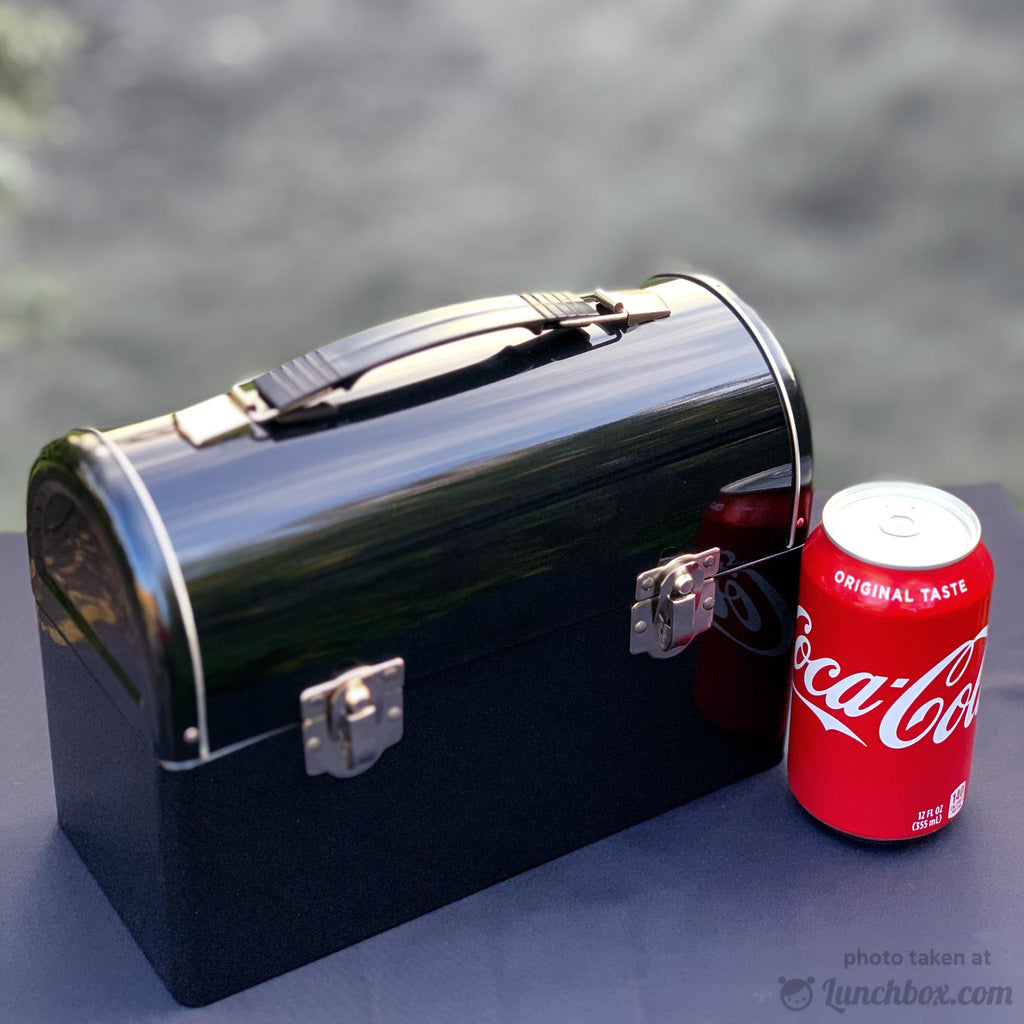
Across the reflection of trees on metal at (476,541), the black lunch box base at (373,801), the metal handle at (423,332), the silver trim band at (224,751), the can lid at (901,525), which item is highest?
the metal handle at (423,332)

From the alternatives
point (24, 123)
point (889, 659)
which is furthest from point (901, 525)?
point (24, 123)

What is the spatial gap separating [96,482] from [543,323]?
304mm

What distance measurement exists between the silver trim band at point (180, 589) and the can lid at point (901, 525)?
42cm

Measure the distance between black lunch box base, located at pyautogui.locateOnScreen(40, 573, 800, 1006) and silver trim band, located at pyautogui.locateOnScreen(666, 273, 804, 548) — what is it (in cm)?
5

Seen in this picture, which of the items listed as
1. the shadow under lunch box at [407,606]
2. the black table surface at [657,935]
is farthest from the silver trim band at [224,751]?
the black table surface at [657,935]

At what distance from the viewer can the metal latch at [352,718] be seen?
802 mm

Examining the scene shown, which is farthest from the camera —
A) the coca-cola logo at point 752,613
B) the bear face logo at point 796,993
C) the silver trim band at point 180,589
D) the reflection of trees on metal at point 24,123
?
the reflection of trees on metal at point 24,123

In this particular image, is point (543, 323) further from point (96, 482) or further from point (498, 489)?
point (96, 482)

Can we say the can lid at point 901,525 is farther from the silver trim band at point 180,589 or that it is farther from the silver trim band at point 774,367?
the silver trim band at point 180,589

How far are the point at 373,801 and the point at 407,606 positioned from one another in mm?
138

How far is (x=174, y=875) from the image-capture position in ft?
2.66

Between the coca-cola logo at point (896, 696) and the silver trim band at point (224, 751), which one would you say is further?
the coca-cola logo at point (896, 696)

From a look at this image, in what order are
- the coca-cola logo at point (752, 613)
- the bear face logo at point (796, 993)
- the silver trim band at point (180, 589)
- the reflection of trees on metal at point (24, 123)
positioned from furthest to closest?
the reflection of trees on metal at point (24, 123) < the coca-cola logo at point (752, 613) < the bear face logo at point (796, 993) < the silver trim band at point (180, 589)

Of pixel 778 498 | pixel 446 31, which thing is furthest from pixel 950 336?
pixel 778 498
